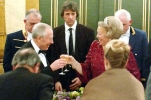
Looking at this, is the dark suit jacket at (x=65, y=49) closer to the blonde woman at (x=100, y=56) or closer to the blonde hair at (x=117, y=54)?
the blonde woman at (x=100, y=56)

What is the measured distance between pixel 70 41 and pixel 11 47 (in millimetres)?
698

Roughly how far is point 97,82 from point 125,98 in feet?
0.82

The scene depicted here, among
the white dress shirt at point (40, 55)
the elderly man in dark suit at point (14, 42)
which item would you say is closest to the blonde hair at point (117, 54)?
the white dress shirt at point (40, 55)

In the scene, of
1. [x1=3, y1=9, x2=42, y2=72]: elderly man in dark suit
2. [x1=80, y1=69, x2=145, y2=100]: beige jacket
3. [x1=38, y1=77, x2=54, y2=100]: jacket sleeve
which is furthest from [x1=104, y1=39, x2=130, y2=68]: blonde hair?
[x1=3, y1=9, x2=42, y2=72]: elderly man in dark suit

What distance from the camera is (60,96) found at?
375 cm

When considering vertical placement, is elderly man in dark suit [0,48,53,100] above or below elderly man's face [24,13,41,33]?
below

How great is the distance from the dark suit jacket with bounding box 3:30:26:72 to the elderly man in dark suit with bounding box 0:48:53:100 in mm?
1879

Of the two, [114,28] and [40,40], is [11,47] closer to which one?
[40,40]

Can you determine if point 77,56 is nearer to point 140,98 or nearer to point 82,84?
point 82,84

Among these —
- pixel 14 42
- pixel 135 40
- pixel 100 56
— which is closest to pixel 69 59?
pixel 100 56

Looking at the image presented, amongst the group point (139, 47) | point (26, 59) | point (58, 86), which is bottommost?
point (58, 86)

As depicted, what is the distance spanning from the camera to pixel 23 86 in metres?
2.96

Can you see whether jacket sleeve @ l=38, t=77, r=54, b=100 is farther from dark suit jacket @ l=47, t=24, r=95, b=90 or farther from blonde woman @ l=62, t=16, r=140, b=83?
dark suit jacket @ l=47, t=24, r=95, b=90

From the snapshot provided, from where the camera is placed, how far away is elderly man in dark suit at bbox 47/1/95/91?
4.88 metres
